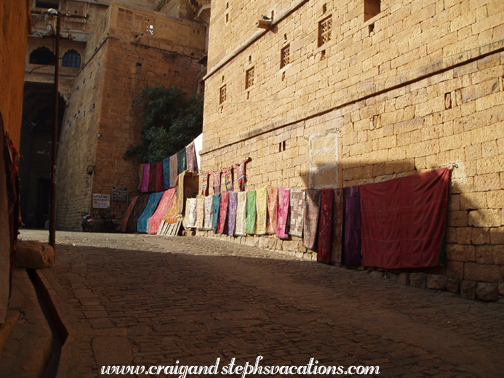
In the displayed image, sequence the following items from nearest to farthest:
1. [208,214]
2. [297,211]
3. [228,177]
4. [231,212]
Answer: [297,211] < [231,212] < [228,177] < [208,214]

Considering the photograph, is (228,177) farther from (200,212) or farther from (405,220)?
(405,220)

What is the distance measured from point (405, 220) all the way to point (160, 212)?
12898 mm

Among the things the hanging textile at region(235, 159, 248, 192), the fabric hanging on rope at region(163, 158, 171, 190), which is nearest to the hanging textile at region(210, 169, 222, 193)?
the hanging textile at region(235, 159, 248, 192)

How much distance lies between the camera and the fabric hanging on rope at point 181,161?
1715cm

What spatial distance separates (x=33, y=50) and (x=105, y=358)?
2880cm

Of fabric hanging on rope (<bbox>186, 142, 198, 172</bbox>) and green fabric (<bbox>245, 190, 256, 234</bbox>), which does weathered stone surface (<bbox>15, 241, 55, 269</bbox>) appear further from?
fabric hanging on rope (<bbox>186, 142, 198, 172</bbox>)

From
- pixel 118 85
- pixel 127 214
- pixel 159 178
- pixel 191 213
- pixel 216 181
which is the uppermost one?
pixel 118 85

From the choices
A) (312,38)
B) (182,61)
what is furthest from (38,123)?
(312,38)

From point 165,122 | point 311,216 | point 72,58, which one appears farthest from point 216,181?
point 72,58

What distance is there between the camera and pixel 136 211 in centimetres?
1989

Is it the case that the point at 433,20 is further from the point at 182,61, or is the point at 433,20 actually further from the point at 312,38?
the point at 182,61

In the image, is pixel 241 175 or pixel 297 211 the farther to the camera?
pixel 241 175

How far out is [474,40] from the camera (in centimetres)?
639

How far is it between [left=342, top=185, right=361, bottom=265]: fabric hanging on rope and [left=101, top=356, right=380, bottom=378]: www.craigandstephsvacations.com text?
4545 millimetres
